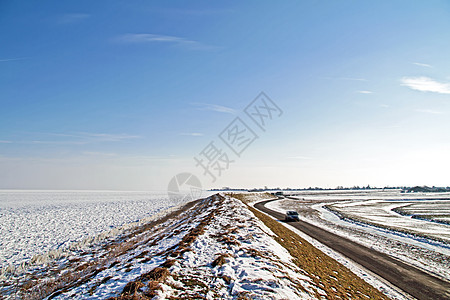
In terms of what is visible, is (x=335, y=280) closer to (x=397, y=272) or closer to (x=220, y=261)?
(x=220, y=261)

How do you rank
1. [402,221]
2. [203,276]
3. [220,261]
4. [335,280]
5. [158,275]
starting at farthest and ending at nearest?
[402,221] < [335,280] < [220,261] < [203,276] < [158,275]

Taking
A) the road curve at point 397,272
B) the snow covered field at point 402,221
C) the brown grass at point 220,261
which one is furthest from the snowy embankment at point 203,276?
the snow covered field at point 402,221

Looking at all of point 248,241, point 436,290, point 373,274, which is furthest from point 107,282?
point 436,290

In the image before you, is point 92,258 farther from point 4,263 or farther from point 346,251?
point 346,251

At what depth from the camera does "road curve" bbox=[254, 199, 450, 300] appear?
1008 centimetres

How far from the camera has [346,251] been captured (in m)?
16.0

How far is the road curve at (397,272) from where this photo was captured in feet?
33.1

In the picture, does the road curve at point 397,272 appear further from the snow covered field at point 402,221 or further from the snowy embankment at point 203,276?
the snow covered field at point 402,221

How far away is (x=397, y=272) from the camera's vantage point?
40.3 ft

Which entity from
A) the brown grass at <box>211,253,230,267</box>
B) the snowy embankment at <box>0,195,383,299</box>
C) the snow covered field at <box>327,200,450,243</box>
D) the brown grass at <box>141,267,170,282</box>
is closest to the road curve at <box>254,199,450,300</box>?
the snowy embankment at <box>0,195,383,299</box>

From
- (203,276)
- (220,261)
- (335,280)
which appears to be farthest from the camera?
(335,280)

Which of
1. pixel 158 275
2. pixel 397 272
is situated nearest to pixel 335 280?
pixel 397 272

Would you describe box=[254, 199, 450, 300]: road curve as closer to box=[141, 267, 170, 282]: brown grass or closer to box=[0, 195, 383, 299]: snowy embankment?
box=[0, 195, 383, 299]: snowy embankment

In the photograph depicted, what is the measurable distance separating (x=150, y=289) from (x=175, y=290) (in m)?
0.74
